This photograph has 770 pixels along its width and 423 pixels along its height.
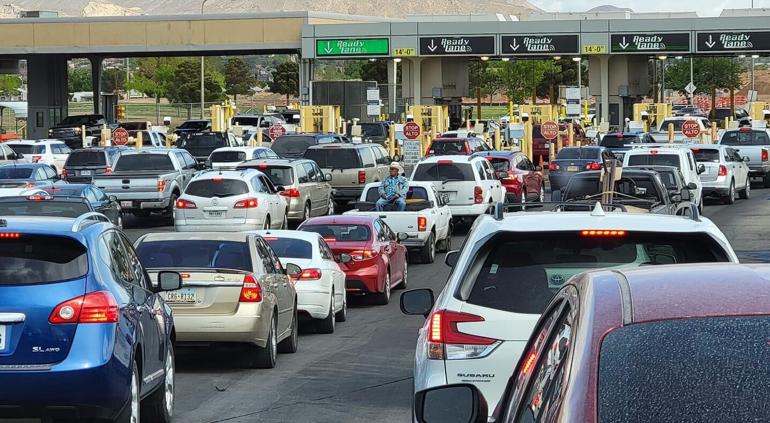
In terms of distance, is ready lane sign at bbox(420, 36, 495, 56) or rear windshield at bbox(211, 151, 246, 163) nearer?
rear windshield at bbox(211, 151, 246, 163)

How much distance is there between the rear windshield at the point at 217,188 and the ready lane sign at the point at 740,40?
A: 139ft

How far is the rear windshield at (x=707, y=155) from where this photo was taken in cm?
4178

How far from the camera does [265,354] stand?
15.6 m

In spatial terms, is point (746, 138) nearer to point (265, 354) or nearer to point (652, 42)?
point (652, 42)

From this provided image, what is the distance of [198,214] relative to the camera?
31.8 m

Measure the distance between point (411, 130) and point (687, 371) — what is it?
4237cm

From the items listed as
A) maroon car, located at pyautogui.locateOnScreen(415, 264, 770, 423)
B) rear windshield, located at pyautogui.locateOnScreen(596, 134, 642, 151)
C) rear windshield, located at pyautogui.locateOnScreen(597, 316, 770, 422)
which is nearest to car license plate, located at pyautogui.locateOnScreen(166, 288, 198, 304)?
maroon car, located at pyautogui.locateOnScreen(415, 264, 770, 423)

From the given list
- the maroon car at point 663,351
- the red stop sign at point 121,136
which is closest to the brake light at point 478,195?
the red stop sign at point 121,136

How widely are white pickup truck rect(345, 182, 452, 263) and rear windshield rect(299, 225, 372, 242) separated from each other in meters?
3.36

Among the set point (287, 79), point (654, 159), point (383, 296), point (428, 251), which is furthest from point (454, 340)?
point (287, 79)

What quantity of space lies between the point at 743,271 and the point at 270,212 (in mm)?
28605

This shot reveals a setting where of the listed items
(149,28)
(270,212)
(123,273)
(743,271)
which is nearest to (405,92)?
(149,28)

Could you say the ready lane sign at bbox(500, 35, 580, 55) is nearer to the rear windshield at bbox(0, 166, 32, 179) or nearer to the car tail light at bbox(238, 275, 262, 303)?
the rear windshield at bbox(0, 166, 32, 179)

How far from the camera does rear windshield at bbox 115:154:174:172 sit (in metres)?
36.3
